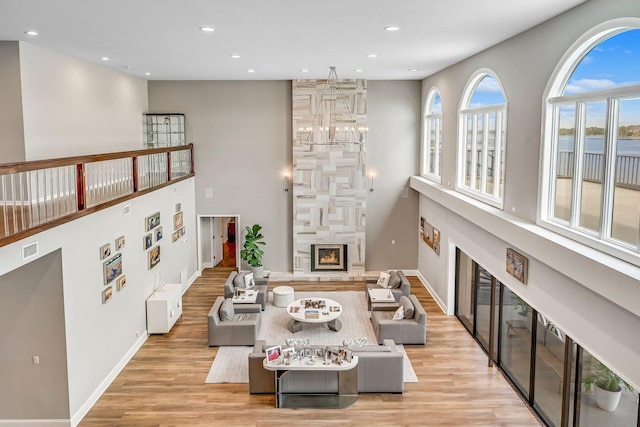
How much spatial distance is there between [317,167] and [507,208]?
827 centimetres

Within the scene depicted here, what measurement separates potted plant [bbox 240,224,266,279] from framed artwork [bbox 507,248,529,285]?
30.2 ft

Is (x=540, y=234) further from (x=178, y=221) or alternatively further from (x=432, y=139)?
(x=178, y=221)

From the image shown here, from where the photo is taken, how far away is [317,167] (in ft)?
56.7

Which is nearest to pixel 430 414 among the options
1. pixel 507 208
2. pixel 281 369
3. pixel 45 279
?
pixel 281 369

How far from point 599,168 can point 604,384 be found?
2.93 meters

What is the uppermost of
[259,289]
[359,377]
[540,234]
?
[540,234]

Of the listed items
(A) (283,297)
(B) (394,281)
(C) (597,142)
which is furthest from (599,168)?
(A) (283,297)

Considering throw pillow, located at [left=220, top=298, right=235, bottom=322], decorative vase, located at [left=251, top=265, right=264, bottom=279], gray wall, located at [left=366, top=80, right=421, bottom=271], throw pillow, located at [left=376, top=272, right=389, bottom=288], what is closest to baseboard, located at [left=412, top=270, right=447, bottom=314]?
gray wall, located at [left=366, top=80, right=421, bottom=271]

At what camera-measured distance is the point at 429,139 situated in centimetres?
1684

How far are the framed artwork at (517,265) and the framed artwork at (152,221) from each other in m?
8.00

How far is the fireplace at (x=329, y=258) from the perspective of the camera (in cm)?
1777

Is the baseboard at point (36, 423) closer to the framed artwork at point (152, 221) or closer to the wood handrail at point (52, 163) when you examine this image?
the wood handrail at point (52, 163)

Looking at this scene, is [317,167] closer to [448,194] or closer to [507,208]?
[448,194]

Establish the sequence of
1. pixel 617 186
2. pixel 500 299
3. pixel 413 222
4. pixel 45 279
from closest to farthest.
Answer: pixel 617 186, pixel 45 279, pixel 500 299, pixel 413 222
